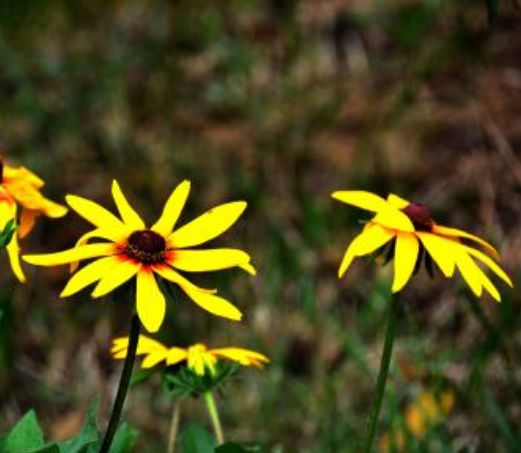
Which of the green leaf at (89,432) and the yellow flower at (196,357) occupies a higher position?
the yellow flower at (196,357)

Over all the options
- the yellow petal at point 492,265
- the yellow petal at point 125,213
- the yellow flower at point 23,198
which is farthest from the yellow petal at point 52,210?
the yellow petal at point 492,265

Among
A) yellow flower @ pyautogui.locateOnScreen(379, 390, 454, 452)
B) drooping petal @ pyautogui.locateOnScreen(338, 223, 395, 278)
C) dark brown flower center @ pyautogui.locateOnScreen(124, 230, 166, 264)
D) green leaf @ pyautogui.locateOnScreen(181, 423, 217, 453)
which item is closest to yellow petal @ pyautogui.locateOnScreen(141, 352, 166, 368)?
green leaf @ pyautogui.locateOnScreen(181, 423, 217, 453)

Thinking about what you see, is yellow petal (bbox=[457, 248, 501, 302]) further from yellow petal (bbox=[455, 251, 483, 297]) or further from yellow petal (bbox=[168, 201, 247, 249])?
yellow petal (bbox=[168, 201, 247, 249])

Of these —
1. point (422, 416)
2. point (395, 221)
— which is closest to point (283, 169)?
point (422, 416)

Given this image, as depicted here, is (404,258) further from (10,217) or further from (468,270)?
(10,217)

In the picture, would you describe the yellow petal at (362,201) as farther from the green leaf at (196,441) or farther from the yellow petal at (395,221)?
the green leaf at (196,441)

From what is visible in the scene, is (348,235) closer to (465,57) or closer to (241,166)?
(241,166)

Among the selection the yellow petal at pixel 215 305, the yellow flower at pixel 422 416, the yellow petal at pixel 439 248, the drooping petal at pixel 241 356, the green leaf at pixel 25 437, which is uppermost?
the yellow petal at pixel 439 248

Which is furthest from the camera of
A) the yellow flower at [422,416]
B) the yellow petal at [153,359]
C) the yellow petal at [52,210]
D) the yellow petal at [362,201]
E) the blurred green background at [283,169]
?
the blurred green background at [283,169]
